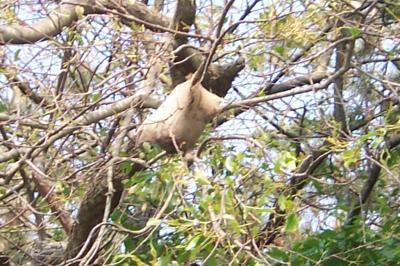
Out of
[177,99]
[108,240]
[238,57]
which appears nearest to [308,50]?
[238,57]

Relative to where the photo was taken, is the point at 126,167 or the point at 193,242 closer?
the point at 193,242

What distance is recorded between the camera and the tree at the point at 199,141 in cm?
272

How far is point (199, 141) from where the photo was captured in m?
2.84

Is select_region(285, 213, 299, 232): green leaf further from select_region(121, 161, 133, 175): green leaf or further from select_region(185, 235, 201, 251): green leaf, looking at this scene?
select_region(121, 161, 133, 175): green leaf

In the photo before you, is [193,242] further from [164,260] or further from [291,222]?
[291,222]

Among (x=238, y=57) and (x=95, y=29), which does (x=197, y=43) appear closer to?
(x=238, y=57)

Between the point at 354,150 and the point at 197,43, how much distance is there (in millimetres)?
748

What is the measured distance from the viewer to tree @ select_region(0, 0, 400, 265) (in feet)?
8.93

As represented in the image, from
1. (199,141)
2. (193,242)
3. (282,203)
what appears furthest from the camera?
(199,141)

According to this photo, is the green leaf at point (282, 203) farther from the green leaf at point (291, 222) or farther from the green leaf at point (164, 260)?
the green leaf at point (164, 260)

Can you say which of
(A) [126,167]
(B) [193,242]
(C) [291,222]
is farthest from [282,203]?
(A) [126,167]

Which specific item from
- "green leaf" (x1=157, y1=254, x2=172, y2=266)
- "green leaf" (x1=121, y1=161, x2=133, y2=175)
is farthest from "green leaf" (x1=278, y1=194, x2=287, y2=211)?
"green leaf" (x1=121, y1=161, x2=133, y2=175)

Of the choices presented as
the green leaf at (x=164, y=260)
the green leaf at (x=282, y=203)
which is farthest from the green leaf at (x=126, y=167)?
the green leaf at (x=282, y=203)

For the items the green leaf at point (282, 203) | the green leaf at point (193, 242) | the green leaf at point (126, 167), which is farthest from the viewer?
the green leaf at point (126, 167)
